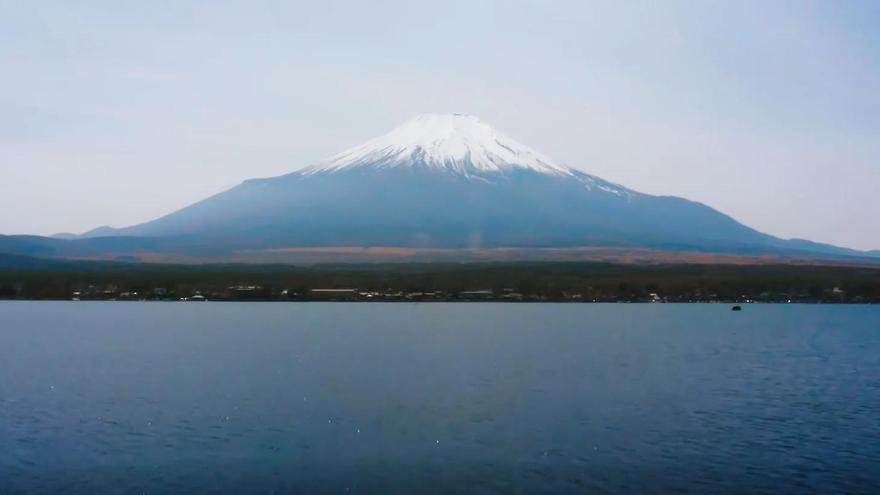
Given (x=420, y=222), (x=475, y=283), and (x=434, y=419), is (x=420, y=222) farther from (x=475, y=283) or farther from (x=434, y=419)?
(x=434, y=419)

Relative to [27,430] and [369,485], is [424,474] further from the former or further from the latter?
[27,430]

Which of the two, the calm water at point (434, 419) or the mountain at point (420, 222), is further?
the mountain at point (420, 222)

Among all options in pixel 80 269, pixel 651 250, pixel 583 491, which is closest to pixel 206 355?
pixel 583 491

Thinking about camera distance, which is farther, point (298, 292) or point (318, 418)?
point (298, 292)

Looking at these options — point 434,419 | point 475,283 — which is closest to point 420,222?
point 475,283

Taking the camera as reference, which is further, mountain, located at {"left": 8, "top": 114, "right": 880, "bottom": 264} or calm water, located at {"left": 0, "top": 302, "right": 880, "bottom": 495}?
mountain, located at {"left": 8, "top": 114, "right": 880, "bottom": 264}
